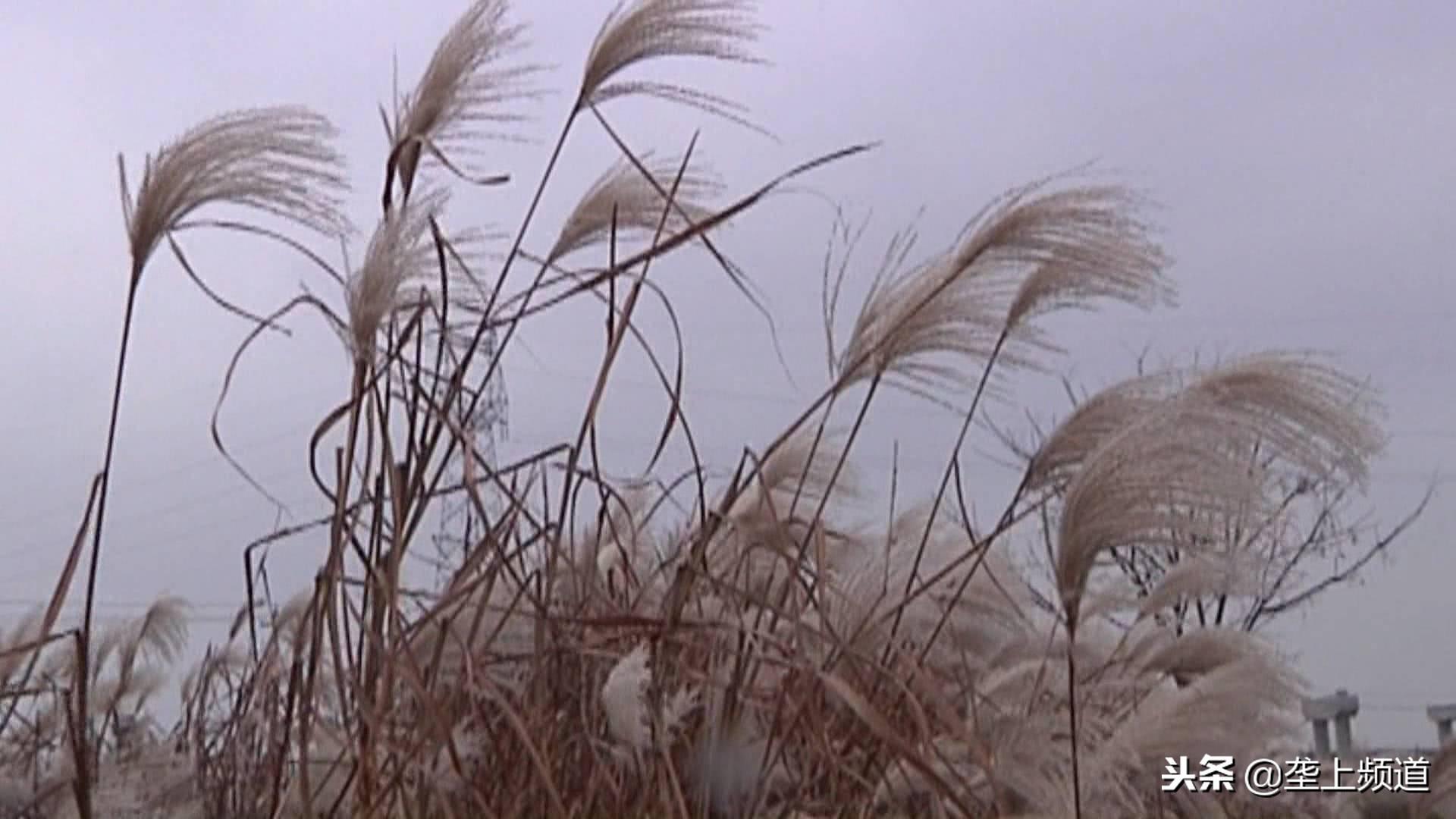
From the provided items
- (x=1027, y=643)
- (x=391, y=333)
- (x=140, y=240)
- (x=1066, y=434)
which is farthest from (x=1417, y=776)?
(x=140, y=240)

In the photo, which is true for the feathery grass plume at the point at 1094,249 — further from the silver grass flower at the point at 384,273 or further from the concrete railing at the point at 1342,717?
the concrete railing at the point at 1342,717

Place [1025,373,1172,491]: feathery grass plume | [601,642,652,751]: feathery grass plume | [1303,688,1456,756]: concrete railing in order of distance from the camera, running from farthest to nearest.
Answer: [1303,688,1456,756]: concrete railing, [1025,373,1172,491]: feathery grass plume, [601,642,652,751]: feathery grass plume

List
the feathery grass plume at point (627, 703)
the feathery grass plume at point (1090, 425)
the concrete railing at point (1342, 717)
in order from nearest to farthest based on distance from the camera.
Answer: the feathery grass plume at point (627, 703) → the feathery grass plume at point (1090, 425) → the concrete railing at point (1342, 717)

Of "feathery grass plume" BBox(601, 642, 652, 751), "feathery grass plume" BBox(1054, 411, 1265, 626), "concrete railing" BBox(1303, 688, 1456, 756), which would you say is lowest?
"concrete railing" BBox(1303, 688, 1456, 756)

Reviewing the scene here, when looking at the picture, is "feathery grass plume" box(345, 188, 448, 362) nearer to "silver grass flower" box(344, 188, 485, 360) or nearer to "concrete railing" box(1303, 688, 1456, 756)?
"silver grass flower" box(344, 188, 485, 360)

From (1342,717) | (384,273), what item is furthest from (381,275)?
(1342,717)

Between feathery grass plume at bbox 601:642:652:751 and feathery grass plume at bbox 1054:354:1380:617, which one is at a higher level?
feathery grass plume at bbox 1054:354:1380:617

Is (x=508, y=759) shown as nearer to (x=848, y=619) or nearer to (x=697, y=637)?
(x=697, y=637)

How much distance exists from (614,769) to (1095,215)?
873 millimetres

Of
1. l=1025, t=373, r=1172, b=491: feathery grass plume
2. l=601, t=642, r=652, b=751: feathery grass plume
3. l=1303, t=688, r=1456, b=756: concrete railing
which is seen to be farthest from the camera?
l=1303, t=688, r=1456, b=756: concrete railing

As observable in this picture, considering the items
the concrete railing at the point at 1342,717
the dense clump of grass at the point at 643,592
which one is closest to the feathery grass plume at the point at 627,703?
the dense clump of grass at the point at 643,592

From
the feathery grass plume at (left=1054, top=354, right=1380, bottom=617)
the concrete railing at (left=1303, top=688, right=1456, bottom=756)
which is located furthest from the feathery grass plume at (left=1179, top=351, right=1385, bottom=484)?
the concrete railing at (left=1303, top=688, right=1456, bottom=756)

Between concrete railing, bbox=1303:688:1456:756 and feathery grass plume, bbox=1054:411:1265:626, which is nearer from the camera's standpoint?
feathery grass plume, bbox=1054:411:1265:626

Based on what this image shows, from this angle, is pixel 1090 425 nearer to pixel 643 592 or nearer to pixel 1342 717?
pixel 643 592
